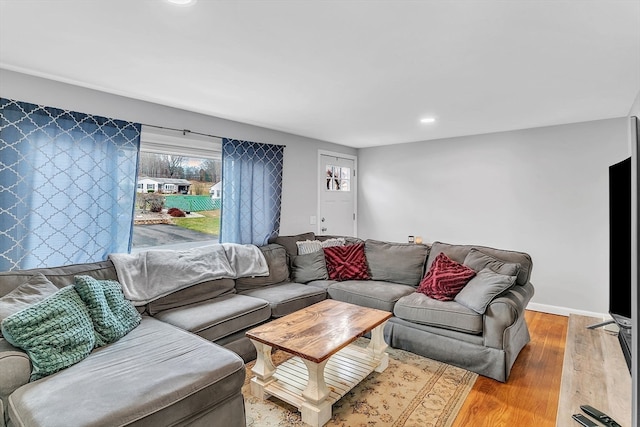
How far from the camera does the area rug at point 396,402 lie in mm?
2041

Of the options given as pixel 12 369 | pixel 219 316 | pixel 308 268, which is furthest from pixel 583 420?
pixel 308 268

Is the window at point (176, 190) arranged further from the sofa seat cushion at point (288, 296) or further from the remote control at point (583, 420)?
the remote control at point (583, 420)

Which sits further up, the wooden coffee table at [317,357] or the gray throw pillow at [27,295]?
the gray throw pillow at [27,295]

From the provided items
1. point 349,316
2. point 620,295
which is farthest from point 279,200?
point 620,295

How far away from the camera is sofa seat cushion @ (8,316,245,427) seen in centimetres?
141

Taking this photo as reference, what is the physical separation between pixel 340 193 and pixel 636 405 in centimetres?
467

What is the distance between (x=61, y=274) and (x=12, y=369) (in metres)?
0.88

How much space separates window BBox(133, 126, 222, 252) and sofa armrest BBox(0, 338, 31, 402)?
1.55 m

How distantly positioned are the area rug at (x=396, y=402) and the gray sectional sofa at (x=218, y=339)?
210mm

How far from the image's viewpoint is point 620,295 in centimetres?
152

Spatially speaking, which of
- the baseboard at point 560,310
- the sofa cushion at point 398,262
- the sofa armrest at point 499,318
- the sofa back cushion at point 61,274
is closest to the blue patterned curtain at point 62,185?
the sofa back cushion at point 61,274

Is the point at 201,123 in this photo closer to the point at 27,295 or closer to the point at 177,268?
the point at 177,268

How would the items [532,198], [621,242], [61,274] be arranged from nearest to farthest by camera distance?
1. [621,242]
2. [61,274]
3. [532,198]

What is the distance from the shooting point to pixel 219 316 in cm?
260
